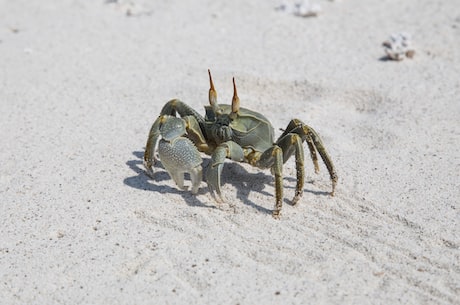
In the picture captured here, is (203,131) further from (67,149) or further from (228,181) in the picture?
(67,149)

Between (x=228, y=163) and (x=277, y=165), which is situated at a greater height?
(x=277, y=165)

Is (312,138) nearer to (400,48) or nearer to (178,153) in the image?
(178,153)

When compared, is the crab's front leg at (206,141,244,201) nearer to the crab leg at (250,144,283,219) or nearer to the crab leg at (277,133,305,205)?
the crab leg at (250,144,283,219)

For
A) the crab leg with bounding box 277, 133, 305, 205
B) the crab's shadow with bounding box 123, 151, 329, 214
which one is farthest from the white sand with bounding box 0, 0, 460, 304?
the crab leg with bounding box 277, 133, 305, 205

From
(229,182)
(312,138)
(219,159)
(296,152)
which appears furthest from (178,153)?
(312,138)

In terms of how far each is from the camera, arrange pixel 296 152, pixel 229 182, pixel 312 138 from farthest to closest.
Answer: pixel 229 182 < pixel 312 138 < pixel 296 152

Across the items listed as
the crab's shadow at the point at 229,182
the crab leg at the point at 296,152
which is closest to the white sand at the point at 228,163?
the crab's shadow at the point at 229,182

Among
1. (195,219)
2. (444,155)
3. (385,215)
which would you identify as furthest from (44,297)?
(444,155)

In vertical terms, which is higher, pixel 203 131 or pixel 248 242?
pixel 203 131
